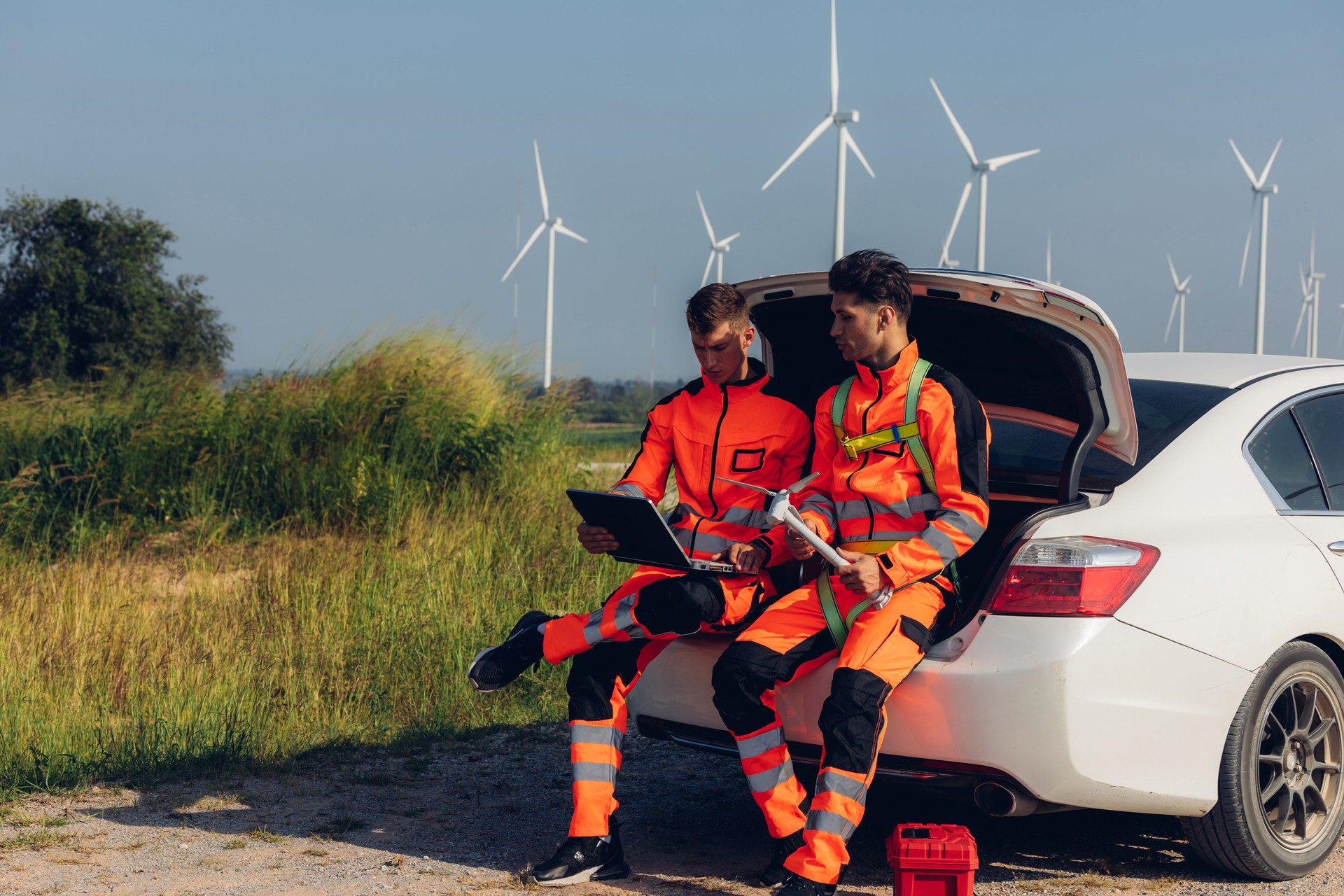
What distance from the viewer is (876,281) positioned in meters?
4.03

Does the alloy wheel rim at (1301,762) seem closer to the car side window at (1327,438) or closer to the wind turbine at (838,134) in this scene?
the car side window at (1327,438)

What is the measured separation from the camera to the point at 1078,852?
437 cm

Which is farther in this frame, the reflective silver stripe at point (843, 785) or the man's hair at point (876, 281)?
the man's hair at point (876, 281)

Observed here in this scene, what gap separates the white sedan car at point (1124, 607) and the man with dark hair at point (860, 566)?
0.11m

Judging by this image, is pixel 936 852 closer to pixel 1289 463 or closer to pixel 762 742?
pixel 762 742

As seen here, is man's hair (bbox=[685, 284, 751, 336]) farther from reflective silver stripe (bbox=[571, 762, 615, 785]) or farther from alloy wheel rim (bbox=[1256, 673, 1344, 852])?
alloy wheel rim (bbox=[1256, 673, 1344, 852])

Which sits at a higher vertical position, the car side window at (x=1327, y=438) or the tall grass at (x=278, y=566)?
the car side window at (x=1327, y=438)

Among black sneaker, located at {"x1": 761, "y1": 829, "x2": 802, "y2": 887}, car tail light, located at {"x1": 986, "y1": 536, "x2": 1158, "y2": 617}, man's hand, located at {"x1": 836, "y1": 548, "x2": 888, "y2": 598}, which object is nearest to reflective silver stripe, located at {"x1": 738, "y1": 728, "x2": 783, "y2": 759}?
black sneaker, located at {"x1": 761, "y1": 829, "x2": 802, "y2": 887}

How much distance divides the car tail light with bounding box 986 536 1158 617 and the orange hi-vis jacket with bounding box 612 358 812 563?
2.78 feet

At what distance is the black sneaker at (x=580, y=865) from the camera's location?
4.02 metres

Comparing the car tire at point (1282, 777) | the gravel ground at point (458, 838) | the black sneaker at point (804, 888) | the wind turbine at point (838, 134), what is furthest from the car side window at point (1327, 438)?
the wind turbine at point (838, 134)

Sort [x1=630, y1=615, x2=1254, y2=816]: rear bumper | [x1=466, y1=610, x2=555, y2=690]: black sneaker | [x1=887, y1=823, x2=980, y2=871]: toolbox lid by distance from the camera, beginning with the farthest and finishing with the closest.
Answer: [x1=466, y1=610, x2=555, y2=690]: black sneaker
[x1=630, y1=615, x2=1254, y2=816]: rear bumper
[x1=887, y1=823, x2=980, y2=871]: toolbox lid

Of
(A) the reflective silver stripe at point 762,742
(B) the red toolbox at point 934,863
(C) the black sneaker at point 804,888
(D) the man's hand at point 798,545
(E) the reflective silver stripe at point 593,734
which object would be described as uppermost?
(D) the man's hand at point 798,545

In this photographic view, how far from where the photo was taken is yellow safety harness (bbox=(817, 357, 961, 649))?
153 inches
